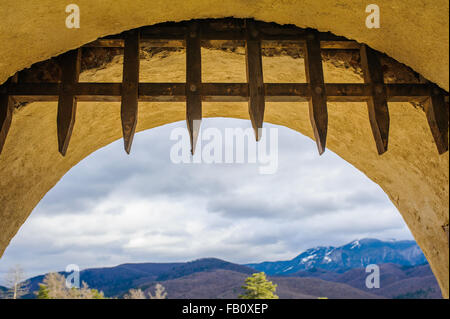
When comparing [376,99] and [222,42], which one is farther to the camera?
[222,42]

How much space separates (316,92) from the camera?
2.20 m

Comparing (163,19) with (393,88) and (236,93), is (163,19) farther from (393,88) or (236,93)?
(393,88)

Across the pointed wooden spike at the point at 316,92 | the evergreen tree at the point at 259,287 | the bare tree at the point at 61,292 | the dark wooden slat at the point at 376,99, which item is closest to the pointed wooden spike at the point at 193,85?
the pointed wooden spike at the point at 316,92

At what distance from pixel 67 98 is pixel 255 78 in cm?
104

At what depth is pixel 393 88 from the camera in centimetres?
229

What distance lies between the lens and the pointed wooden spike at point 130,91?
210 cm

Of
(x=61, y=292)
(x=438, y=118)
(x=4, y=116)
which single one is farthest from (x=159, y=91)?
(x=61, y=292)

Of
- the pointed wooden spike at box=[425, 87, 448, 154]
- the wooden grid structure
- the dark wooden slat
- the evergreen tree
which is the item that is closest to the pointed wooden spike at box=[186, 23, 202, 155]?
the wooden grid structure

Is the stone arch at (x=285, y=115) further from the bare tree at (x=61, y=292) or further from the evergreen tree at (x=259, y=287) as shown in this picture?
the bare tree at (x=61, y=292)

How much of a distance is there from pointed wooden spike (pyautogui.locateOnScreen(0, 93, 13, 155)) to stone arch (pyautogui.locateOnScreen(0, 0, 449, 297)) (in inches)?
4.3

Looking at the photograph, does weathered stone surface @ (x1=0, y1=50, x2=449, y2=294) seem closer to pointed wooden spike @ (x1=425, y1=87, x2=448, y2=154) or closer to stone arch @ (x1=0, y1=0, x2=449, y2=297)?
stone arch @ (x1=0, y1=0, x2=449, y2=297)

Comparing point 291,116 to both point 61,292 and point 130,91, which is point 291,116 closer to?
point 130,91

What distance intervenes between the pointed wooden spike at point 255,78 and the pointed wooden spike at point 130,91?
2.05 ft
